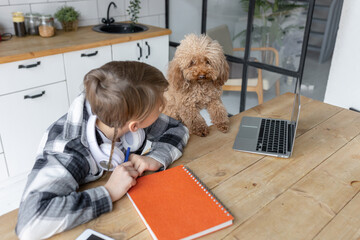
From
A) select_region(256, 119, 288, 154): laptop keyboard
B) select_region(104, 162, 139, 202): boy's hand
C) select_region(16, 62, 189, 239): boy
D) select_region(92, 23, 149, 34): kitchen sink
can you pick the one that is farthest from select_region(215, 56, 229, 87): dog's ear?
select_region(92, 23, 149, 34): kitchen sink

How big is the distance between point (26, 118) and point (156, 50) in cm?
118

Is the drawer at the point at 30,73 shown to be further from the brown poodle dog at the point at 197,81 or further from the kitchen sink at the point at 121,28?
the brown poodle dog at the point at 197,81

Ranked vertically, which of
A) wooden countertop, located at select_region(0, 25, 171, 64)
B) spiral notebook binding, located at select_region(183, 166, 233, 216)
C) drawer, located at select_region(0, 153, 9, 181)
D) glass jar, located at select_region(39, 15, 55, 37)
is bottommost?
drawer, located at select_region(0, 153, 9, 181)

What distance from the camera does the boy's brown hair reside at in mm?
928

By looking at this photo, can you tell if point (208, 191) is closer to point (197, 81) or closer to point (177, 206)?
point (177, 206)

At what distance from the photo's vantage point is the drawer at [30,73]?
200 centimetres

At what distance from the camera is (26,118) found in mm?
2174

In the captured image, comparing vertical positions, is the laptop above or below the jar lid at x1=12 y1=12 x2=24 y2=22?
below

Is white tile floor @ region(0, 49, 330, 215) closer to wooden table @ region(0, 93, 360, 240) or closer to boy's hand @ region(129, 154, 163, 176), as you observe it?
wooden table @ region(0, 93, 360, 240)

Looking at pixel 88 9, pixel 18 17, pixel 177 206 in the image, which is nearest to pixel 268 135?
pixel 177 206

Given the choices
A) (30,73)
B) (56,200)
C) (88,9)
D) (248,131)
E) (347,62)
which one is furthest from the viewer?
(88,9)

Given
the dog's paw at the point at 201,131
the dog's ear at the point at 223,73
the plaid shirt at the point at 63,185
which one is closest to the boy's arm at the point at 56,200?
the plaid shirt at the point at 63,185

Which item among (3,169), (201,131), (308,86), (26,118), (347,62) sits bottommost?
(3,169)

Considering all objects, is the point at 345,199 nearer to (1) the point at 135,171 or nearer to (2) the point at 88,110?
(1) the point at 135,171
